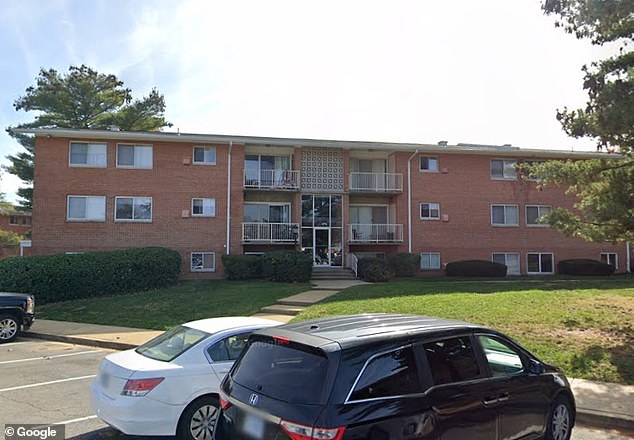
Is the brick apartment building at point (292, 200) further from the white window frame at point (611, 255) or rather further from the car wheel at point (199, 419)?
the car wheel at point (199, 419)

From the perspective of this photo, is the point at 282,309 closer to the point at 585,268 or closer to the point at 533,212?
the point at 533,212

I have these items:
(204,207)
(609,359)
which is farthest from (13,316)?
(609,359)

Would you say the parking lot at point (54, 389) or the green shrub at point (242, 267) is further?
the green shrub at point (242, 267)

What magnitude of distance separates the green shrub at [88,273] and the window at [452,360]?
723 inches

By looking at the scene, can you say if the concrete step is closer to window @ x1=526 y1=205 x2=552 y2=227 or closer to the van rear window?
the van rear window

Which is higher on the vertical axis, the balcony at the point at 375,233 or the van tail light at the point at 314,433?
the balcony at the point at 375,233

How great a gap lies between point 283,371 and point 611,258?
30.3m

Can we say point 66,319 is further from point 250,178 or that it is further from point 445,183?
point 445,183

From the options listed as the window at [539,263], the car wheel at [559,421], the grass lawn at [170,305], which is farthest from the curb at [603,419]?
the window at [539,263]

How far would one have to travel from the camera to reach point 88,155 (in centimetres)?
2444

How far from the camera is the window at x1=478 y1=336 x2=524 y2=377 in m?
4.48

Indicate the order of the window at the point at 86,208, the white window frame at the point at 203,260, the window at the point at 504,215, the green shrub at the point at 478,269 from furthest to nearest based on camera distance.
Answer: the window at the point at 504,215
the green shrub at the point at 478,269
the white window frame at the point at 203,260
the window at the point at 86,208

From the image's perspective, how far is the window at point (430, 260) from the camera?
26766mm

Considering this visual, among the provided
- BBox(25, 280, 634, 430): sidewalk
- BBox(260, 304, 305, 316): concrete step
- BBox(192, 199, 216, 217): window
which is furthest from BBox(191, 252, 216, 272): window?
BBox(260, 304, 305, 316): concrete step
